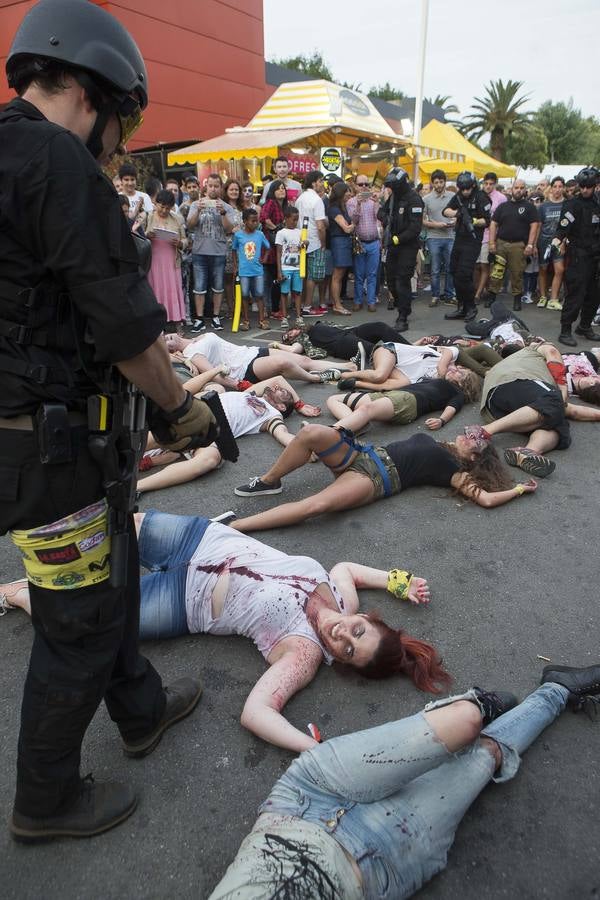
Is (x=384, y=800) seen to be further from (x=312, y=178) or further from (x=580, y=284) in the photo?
(x=312, y=178)

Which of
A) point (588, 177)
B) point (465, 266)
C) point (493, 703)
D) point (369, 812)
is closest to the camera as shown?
point (369, 812)

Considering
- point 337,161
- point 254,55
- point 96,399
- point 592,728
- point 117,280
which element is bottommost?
point 592,728

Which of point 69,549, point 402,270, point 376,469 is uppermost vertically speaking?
point 402,270

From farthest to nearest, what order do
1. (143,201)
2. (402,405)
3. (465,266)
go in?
(465,266)
(143,201)
(402,405)

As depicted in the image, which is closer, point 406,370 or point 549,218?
point 406,370

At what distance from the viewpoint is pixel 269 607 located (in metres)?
2.35

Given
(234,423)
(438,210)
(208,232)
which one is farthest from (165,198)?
(438,210)

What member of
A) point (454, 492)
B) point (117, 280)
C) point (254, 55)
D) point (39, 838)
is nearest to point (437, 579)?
point (454, 492)

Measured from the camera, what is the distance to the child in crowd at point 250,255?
27.0 feet

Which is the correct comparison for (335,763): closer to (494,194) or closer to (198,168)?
(494,194)

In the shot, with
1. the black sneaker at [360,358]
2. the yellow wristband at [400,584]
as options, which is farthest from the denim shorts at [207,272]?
the yellow wristband at [400,584]

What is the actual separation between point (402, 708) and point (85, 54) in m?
2.23

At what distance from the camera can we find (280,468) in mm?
3688

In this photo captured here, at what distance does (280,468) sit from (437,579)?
121 cm
